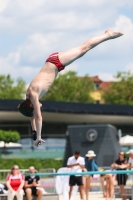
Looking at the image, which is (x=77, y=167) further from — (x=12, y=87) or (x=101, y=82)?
(x=101, y=82)

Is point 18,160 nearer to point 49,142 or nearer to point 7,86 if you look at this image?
point 49,142

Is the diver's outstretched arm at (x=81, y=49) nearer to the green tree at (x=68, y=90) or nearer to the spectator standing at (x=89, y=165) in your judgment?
the spectator standing at (x=89, y=165)

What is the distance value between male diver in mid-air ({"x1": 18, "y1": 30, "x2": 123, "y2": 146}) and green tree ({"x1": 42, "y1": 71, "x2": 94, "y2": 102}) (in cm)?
7590

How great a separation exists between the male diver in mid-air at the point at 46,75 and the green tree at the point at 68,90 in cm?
7590

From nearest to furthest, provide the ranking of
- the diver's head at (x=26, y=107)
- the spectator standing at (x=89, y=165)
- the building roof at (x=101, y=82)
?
the diver's head at (x=26, y=107)
the spectator standing at (x=89, y=165)
the building roof at (x=101, y=82)

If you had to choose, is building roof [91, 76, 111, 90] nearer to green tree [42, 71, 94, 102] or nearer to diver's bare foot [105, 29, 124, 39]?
green tree [42, 71, 94, 102]

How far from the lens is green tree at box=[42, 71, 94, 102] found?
297ft

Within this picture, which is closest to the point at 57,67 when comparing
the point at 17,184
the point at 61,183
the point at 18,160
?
the point at 17,184

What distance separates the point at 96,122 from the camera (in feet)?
184

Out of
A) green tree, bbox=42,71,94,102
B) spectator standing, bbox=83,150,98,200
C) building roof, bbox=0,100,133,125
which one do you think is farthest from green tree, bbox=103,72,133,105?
spectator standing, bbox=83,150,98,200

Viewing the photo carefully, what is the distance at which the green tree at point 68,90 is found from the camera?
90.4 m

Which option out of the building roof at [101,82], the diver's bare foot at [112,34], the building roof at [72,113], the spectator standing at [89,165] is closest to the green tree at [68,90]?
the building roof at [72,113]

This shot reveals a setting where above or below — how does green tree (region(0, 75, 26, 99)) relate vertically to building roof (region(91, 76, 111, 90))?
below

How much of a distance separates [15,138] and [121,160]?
72.7ft
